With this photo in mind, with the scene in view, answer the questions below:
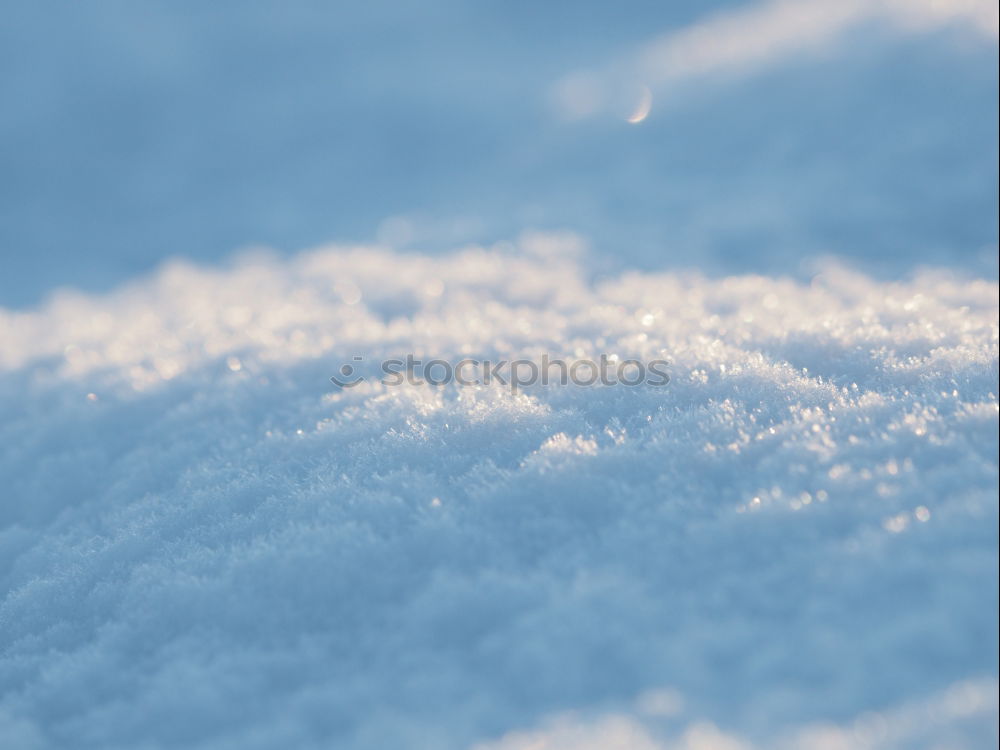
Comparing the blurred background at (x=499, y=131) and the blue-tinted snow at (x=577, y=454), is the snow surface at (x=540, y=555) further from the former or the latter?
the blurred background at (x=499, y=131)

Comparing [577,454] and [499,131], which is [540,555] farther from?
[499,131]

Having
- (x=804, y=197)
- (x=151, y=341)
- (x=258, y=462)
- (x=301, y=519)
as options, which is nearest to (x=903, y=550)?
(x=301, y=519)

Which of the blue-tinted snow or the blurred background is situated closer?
the blue-tinted snow

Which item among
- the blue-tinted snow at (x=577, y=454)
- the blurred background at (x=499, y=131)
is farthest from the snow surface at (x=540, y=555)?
the blurred background at (x=499, y=131)

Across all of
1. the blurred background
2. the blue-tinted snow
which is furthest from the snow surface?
the blurred background

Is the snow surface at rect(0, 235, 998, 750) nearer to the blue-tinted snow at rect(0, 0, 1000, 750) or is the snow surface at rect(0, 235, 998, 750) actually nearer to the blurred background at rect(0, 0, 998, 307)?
the blue-tinted snow at rect(0, 0, 1000, 750)
